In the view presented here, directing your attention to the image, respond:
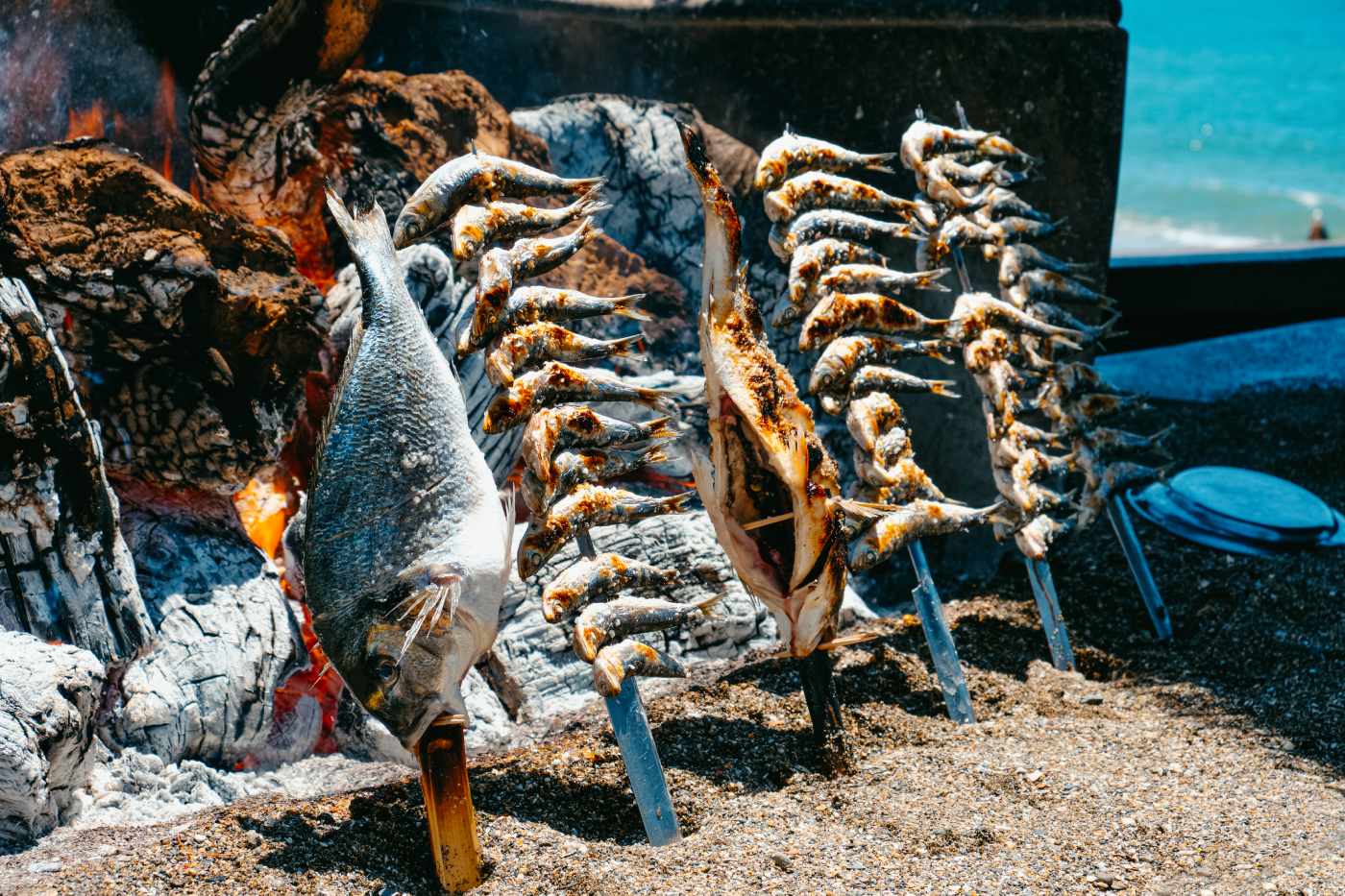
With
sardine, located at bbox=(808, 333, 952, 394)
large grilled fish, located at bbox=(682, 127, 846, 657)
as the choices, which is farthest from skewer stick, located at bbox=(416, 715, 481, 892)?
sardine, located at bbox=(808, 333, 952, 394)

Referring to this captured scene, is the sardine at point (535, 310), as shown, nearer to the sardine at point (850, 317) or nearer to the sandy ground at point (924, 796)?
the sardine at point (850, 317)

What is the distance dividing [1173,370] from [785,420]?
5.65m

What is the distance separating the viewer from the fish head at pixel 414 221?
135 inches

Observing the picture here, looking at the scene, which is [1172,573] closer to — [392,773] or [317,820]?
[392,773]

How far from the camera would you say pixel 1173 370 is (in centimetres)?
823

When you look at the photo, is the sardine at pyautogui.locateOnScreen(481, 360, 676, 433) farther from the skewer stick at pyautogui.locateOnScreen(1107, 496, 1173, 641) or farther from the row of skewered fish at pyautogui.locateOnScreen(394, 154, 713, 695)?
the skewer stick at pyautogui.locateOnScreen(1107, 496, 1173, 641)

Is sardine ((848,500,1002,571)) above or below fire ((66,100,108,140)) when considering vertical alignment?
below

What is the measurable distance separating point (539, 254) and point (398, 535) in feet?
3.30

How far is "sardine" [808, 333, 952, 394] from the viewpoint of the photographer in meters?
4.06

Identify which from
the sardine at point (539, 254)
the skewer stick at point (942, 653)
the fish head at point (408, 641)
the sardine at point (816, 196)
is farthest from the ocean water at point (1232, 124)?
the fish head at point (408, 641)

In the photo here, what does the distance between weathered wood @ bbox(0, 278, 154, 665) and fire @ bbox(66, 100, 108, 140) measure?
25.9 inches

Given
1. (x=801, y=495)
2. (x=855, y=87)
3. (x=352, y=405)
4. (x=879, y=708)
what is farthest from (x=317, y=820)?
(x=855, y=87)

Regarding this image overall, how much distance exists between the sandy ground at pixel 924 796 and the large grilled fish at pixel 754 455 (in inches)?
23.5

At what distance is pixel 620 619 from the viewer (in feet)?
11.2
